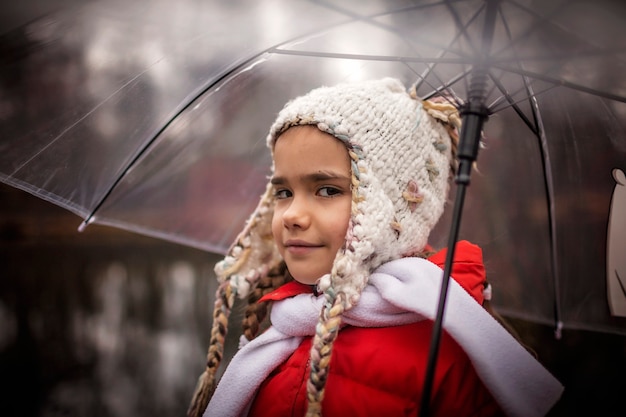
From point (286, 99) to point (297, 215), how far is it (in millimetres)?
488

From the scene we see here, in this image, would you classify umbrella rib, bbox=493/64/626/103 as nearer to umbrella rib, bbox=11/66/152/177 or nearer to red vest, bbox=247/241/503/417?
red vest, bbox=247/241/503/417

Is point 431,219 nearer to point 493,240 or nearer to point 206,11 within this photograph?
point 493,240

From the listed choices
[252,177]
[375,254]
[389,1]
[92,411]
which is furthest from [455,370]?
[92,411]

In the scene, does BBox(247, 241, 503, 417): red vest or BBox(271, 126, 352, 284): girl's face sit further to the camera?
BBox(271, 126, 352, 284): girl's face

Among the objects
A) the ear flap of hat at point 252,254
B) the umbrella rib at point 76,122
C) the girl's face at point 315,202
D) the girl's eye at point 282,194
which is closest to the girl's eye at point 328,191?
the girl's face at point 315,202

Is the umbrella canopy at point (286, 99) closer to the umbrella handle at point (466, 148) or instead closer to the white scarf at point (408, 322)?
the umbrella handle at point (466, 148)

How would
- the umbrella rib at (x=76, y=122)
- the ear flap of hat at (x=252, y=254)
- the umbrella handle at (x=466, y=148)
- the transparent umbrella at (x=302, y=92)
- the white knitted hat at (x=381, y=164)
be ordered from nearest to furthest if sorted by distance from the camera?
the umbrella handle at (x=466, y=148)
the transparent umbrella at (x=302, y=92)
the white knitted hat at (x=381, y=164)
the umbrella rib at (x=76, y=122)
the ear flap of hat at (x=252, y=254)

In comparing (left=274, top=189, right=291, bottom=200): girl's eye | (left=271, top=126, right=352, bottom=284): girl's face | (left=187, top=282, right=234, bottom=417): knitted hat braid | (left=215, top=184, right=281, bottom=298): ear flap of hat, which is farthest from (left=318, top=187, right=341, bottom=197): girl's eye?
(left=187, top=282, right=234, bottom=417): knitted hat braid

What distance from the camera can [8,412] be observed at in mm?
2170

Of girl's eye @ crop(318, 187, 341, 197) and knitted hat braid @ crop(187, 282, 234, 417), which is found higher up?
girl's eye @ crop(318, 187, 341, 197)

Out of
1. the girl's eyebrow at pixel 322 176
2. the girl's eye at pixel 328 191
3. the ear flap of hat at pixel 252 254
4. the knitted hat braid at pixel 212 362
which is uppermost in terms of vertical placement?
the girl's eyebrow at pixel 322 176

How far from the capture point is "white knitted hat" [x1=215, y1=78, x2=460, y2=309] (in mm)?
911

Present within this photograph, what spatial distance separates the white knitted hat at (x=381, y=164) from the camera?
911 millimetres

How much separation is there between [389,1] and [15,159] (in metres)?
0.94
